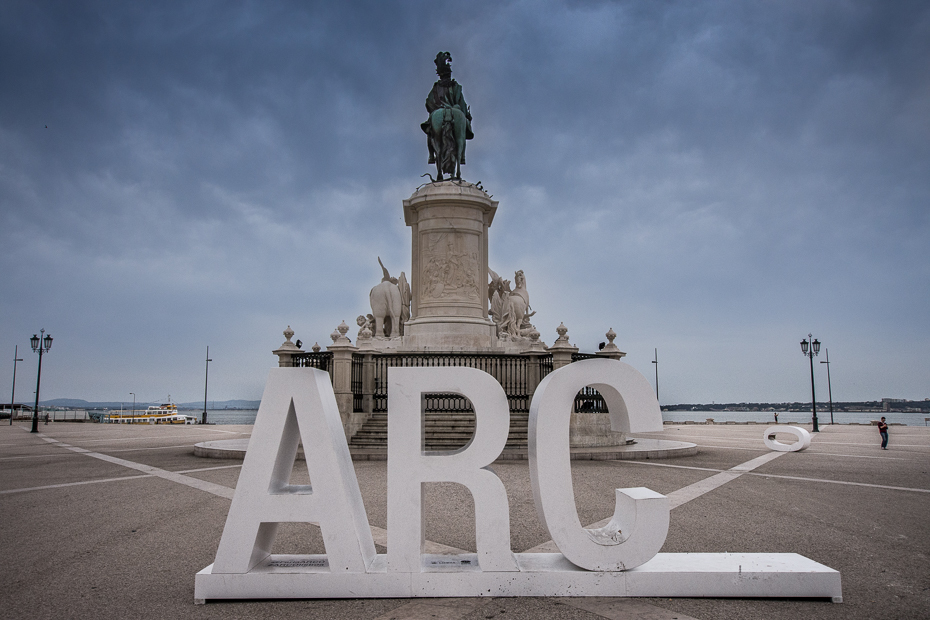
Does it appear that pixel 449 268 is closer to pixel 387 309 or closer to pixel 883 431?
pixel 387 309

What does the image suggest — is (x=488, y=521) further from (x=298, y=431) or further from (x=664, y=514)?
(x=298, y=431)

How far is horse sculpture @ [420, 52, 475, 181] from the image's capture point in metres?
21.3

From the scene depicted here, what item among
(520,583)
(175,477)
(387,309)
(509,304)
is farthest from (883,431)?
(175,477)

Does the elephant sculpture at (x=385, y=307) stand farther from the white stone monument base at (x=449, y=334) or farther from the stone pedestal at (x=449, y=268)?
the white stone monument base at (x=449, y=334)

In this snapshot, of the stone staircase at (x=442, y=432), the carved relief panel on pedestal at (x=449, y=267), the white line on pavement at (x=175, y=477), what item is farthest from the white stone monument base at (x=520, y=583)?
the carved relief panel on pedestal at (x=449, y=267)

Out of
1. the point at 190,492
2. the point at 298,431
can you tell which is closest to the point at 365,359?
the point at 190,492

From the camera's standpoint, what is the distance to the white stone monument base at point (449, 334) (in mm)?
18797

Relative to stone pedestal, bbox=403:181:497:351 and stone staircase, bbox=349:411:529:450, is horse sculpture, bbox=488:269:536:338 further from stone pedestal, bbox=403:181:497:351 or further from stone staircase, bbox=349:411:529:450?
stone staircase, bbox=349:411:529:450

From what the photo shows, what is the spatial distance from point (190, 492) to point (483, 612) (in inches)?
249

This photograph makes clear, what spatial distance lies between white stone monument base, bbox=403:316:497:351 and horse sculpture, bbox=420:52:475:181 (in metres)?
5.20

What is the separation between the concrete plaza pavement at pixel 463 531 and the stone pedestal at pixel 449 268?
7.30 metres

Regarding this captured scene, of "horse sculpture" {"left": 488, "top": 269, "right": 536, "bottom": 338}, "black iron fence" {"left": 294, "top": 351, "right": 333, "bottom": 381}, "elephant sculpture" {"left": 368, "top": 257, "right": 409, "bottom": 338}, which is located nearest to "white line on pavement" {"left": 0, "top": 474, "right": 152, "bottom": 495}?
"black iron fence" {"left": 294, "top": 351, "right": 333, "bottom": 381}

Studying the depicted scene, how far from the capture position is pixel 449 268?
19734mm

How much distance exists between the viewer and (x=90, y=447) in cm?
1792
